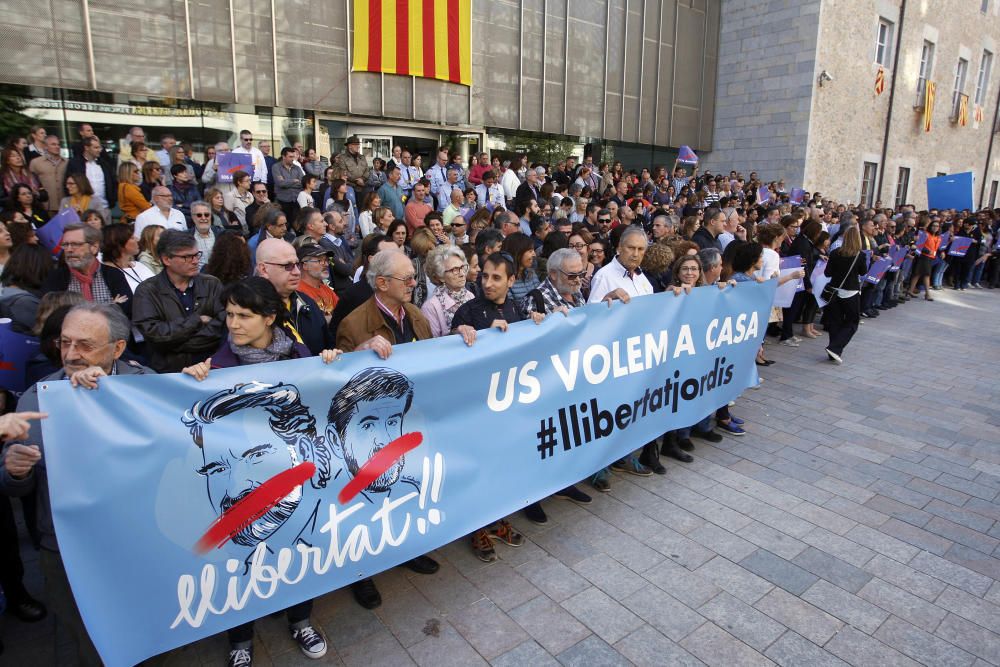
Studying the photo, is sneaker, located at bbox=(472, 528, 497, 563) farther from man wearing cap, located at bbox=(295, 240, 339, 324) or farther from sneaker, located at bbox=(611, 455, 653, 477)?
man wearing cap, located at bbox=(295, 240, 339, 324)

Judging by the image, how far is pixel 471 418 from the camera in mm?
3318

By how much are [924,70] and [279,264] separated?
1197 inches

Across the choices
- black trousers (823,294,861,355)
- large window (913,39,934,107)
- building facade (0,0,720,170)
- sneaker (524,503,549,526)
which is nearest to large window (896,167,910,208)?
large window (913,39,934,107)

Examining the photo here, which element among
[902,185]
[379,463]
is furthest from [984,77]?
[379,463]

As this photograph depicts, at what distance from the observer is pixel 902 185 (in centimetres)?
2550

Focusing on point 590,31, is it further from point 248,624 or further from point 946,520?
point 248,624

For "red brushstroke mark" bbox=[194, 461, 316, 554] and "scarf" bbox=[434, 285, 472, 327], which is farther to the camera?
"scarf" bbox=[434, 285, 472, 327]

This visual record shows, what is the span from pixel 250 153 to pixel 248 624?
8610 millimetres

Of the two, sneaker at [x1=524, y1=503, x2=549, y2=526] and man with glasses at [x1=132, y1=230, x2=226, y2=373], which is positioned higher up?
man with glasses at [x1=132, y1=230, x2=226, y2=373]

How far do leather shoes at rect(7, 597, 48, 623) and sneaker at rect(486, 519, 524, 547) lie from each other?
7.96 ft

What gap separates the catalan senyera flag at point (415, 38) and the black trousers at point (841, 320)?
11.1m

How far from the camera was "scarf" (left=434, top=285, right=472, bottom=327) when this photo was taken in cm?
427

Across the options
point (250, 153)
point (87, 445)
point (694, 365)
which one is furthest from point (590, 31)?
point (87, 445)

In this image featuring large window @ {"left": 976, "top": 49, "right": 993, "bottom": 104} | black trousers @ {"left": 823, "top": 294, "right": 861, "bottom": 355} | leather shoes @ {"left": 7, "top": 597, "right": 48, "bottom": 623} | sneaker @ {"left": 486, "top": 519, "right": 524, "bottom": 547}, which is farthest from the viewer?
large window @ {"left": 976, "top": 49, "right": 993, "bottom": 104}
